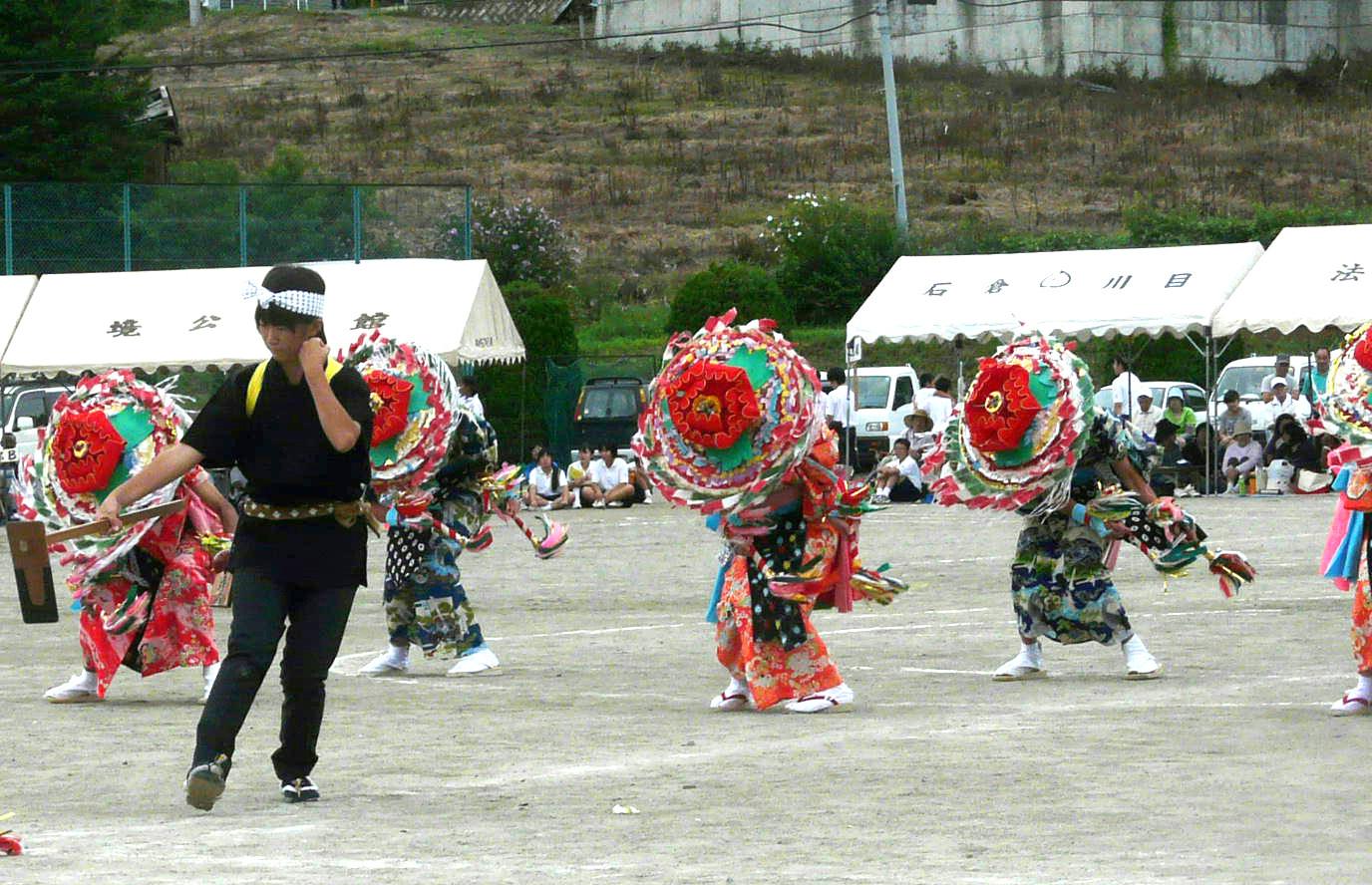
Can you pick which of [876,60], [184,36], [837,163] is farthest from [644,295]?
[184,36]

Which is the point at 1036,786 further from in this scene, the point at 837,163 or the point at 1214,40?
the point at 1214,40

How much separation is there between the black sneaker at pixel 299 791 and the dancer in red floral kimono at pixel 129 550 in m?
3.28

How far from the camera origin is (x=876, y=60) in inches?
2859

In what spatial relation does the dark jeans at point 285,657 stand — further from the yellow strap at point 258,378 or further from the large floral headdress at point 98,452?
the large floral headdress at point 98,452

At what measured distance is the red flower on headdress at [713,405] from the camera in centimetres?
1034

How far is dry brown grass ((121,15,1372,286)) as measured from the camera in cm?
5938

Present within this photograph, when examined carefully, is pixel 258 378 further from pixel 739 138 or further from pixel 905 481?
pixel 739 138

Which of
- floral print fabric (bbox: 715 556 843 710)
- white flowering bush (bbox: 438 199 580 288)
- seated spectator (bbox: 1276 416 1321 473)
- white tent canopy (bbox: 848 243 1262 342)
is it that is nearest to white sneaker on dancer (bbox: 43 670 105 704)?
floral print fabric (bbox: 715 556 843 710)

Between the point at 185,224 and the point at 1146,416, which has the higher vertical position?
the point at 185,224

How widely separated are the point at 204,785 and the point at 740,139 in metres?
60.3

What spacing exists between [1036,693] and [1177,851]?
435cm

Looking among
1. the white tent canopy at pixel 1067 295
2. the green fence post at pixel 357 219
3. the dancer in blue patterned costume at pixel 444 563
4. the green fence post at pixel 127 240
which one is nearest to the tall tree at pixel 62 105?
the green fence post at pixel 127 240

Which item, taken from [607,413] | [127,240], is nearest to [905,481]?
[607,413]

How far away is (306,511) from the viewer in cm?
784
